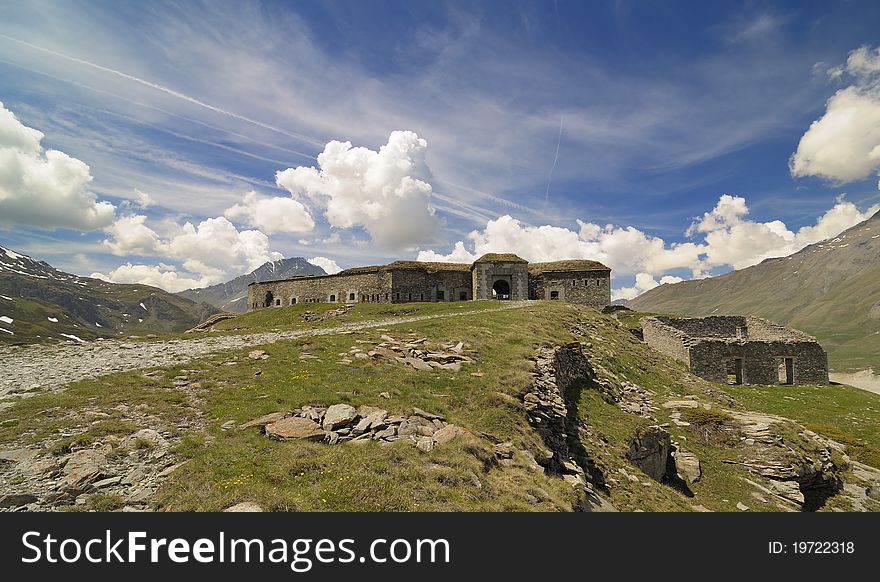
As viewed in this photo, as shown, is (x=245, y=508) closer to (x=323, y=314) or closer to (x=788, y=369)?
(x=323, y=314)

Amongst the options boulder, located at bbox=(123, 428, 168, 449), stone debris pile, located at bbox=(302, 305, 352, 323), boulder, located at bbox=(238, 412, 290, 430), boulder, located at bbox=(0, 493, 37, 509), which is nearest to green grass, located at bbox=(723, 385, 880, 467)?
boulder, located at bbox=(238, 412, 290, 430)

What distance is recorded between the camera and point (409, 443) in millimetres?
11781

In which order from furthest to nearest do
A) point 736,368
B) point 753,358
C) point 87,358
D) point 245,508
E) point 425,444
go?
point 736,368 → point 753,358 → point 87,358 → point 425,444 → point 245,508

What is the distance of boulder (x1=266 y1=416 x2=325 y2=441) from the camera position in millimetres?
11805

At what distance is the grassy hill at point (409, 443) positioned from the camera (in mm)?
9062

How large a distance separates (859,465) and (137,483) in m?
32.5

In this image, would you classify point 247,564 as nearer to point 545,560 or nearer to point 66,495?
point 66,495

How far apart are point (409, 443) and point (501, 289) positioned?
6044cm

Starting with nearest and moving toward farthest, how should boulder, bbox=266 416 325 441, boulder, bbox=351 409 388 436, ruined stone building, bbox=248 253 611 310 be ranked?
boulder, bbox=266 416 325 441
boulder, bbox=351 409 388 436
ruined stone building, bbox=248 253 611 310

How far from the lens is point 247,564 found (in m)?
6.78

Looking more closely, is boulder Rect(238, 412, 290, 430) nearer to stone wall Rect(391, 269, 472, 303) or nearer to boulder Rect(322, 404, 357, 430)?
boulder Rect(322, 404, 357, 430)

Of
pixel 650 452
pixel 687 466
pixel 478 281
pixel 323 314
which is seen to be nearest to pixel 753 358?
pixel 687 466

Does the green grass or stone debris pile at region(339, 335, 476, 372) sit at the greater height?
stone debris pile at region(339, 335, 476, 372)

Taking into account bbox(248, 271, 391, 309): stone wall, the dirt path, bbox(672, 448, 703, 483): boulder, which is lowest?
bbox(672, 448, 703, 483): boulder
